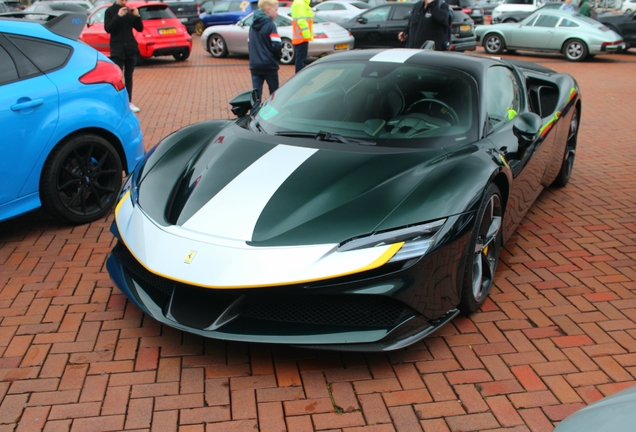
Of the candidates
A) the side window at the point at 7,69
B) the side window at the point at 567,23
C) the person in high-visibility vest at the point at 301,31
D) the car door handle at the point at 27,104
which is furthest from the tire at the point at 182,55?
the car door handle at the point at 27,104

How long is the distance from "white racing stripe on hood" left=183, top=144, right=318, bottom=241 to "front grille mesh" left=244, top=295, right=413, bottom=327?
332mm

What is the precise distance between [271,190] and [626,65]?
14549mm

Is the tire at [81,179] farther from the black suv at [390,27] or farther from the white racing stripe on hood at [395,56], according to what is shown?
the black suv at [390,27]

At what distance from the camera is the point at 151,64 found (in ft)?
48.9

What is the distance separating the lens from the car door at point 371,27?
1606cm

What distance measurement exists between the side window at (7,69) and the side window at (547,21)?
586 inches

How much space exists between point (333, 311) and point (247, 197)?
763 millimetres

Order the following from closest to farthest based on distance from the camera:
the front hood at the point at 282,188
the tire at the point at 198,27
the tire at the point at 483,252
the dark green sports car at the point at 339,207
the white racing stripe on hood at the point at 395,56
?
the dark green sports car at the point at 339,207, the front hood at the point at 282,188, the tire at the point at 483,252, the white racing stripe on hood at the point at 395,56, the tire at the point at 198,27

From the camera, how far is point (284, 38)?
→ 14.8 meters

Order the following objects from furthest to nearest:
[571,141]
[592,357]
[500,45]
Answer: [500,45] → [571,141] → [592,357]

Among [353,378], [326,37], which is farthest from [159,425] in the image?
[326,37]

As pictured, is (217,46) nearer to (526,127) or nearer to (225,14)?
(225,14)

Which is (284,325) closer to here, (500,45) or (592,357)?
(592,357)

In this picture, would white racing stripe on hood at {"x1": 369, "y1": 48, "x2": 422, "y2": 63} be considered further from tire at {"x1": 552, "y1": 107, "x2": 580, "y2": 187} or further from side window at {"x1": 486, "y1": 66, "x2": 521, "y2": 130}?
tire at {"x1": 552, "y1": 107, "x2": 580, "y2": 187}
